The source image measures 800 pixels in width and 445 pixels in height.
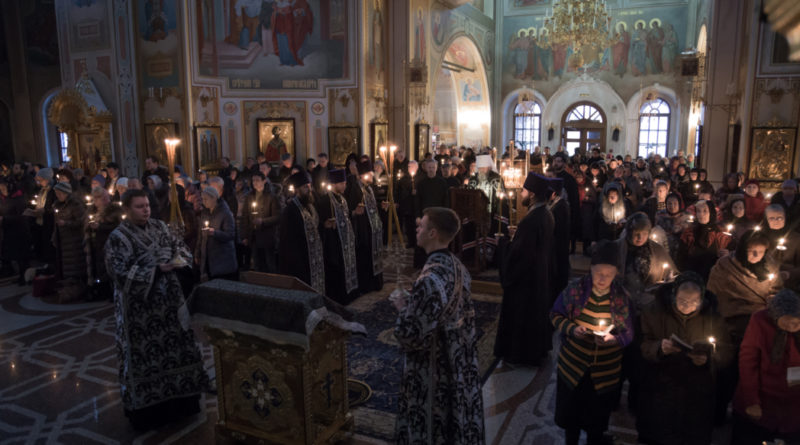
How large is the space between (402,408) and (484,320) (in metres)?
3.69

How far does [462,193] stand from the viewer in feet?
29.1

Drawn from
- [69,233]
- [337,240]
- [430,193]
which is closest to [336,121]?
[430,193]

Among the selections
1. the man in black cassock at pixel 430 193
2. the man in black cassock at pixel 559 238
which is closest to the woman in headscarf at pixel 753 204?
the man in black cassock at pixel 559 238

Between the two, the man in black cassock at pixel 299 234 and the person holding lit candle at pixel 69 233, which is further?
the person holding lit candle at pixel 69 233

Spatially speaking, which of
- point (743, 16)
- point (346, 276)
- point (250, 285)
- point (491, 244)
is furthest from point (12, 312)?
point (743, 16)

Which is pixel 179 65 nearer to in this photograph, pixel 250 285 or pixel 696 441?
pixel 250 285

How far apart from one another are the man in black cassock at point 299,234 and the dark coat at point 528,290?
258 cm

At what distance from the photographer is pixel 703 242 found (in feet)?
19.8

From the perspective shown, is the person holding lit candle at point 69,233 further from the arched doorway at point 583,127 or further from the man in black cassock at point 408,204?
the arched doorway at point 583,127

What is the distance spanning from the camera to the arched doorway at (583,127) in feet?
79.1

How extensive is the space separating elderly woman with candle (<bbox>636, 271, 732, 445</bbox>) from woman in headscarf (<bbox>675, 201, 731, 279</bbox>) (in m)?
2.56

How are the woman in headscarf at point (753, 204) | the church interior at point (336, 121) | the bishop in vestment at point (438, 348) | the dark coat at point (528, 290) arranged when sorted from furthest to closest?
the woman in headscarf at point (753, 204)
the dark coat at point (528, 290)
the church interior at point (336, 121)
the bishop in vestment at point (438, 348)

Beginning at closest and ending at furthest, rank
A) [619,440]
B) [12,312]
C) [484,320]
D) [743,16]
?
[619,440] → [484,320] → [12,312] → [743,16]

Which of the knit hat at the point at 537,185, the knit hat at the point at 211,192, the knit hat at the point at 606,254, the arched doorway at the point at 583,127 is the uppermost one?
the arched doorway at the point at 583,127
